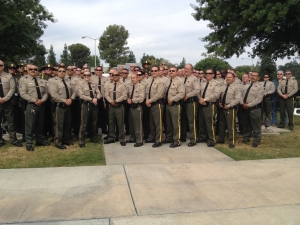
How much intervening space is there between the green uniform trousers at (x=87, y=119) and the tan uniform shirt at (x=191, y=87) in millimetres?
2439

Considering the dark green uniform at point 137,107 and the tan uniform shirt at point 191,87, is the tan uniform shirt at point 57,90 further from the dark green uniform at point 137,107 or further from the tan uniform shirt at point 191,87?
the tan uniform shirt at point 191,87

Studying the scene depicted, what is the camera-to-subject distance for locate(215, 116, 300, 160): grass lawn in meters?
7.40

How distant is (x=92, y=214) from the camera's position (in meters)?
4.23

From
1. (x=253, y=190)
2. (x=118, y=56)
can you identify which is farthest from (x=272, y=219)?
(x=118, y=56)

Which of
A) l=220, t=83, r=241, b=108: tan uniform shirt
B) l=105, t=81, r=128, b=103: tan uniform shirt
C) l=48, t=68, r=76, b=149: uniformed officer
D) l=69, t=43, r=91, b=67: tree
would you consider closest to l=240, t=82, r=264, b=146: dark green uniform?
l=220, t=83, r=241, b=108: tan uniform shirt

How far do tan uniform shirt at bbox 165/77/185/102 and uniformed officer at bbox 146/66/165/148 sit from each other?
217 mm

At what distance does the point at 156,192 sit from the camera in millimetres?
5023

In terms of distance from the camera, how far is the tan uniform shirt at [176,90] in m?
8.10

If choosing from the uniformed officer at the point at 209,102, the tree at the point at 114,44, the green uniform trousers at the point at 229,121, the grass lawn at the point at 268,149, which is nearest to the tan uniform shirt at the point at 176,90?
the uniformed officer at the point at 209,102

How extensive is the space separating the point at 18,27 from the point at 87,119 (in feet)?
47.8

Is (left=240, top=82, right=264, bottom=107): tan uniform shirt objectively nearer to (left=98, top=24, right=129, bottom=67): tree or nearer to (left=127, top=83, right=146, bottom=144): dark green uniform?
(left=127, top=83, right=146, bottom=144): dark green uniform

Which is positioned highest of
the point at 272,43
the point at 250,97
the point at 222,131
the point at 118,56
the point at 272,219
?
the point at 118,56

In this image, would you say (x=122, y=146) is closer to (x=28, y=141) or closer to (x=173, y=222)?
(x=28, y=141)

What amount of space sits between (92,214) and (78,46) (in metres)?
92.2
